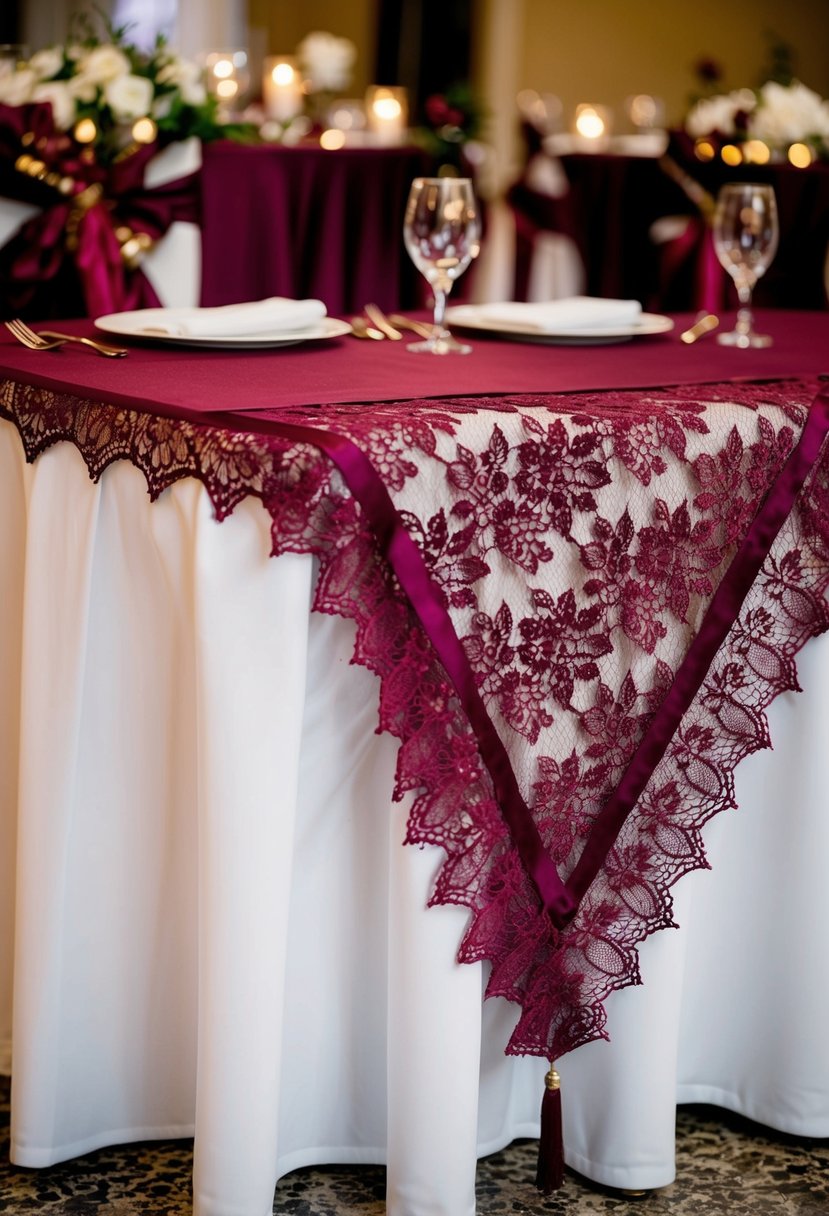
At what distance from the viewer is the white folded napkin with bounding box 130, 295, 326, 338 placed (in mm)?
1836

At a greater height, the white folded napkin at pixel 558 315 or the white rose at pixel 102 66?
the white rose at pixel 102 66

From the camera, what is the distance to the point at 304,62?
7004 mm

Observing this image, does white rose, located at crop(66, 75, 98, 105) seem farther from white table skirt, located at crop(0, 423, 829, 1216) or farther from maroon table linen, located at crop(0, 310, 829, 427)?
white table skirt, located at crop(0, 423, 829, 1216)

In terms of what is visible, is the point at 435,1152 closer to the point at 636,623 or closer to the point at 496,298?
the point at 636,623

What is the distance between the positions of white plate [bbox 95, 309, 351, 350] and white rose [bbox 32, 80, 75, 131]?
4.11 ft

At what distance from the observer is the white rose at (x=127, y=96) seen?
3092mm

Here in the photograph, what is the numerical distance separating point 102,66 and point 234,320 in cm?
151

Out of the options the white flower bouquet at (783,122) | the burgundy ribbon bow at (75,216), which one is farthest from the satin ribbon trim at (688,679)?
the white flower bouquet at (783,122)

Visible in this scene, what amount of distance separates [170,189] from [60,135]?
255 mm

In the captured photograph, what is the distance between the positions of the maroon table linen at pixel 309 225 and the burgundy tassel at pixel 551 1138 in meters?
2.51

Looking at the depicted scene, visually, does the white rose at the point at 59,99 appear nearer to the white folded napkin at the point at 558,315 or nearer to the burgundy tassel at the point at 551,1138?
the white folded napkin at the point at 558,315

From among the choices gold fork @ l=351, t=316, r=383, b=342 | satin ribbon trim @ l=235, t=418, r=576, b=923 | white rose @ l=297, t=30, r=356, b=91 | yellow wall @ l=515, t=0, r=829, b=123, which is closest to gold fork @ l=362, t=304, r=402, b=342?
gold fork @ l=351, t=316, r=383, b=342

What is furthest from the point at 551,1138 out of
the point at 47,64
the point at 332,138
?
the point at 332,138

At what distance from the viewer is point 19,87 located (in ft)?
10.0
